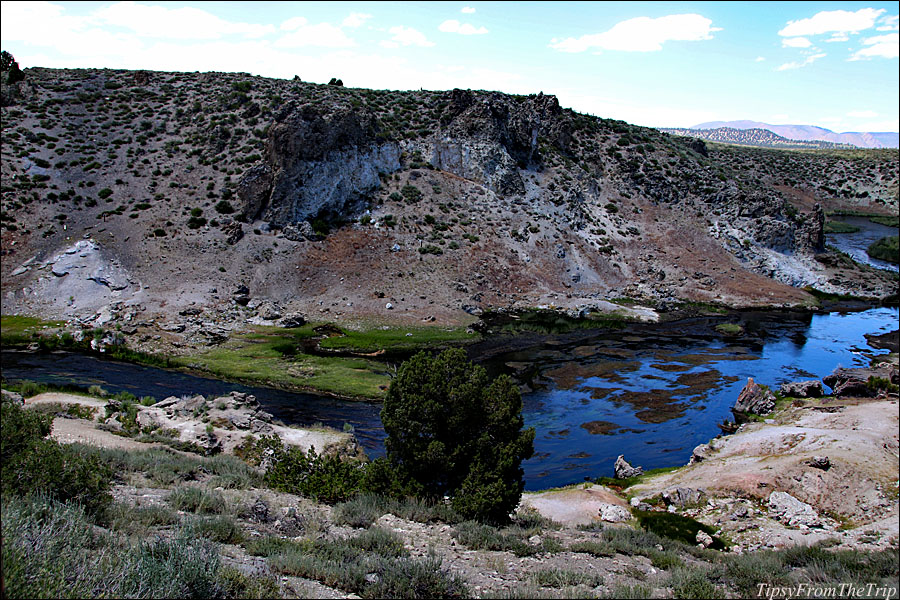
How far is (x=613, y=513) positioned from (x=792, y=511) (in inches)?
224

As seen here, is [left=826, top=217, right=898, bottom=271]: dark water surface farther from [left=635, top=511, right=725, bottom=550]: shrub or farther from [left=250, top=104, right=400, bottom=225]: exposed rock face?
[left=635, top=511, right=725, bottom=550]: shrub

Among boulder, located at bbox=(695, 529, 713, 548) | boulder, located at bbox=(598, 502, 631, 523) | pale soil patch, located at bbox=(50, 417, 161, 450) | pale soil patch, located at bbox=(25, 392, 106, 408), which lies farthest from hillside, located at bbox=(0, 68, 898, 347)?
boulder, located at bbox=(695, 529, 713, 548)

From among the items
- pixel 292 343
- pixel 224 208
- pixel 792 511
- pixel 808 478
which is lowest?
pixel 792 511

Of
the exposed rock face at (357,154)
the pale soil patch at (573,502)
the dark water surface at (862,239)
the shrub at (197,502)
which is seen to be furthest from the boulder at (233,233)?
the dark water surface at (862,239)

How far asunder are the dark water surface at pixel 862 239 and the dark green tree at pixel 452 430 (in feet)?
258

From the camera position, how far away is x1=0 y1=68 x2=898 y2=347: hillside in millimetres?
43906

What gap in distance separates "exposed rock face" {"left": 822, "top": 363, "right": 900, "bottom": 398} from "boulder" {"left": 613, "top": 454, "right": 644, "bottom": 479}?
1426 cm

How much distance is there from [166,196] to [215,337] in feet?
72.0

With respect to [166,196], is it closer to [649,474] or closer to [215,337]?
[215,337]

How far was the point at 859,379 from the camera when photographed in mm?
30312

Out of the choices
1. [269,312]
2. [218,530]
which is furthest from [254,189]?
[218,530]

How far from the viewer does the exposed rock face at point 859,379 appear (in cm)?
2944

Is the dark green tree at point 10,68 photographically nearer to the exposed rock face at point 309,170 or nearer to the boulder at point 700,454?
the exposed rock face at point 309,170

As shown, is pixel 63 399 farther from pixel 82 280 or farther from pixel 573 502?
pixel 573 502
